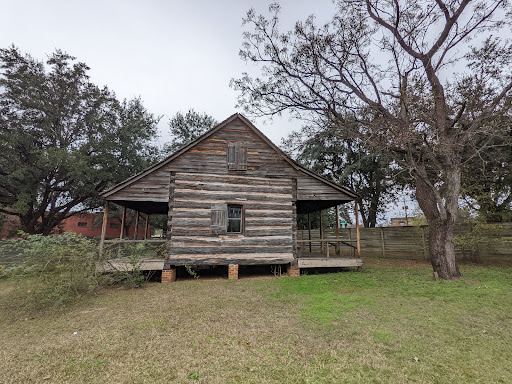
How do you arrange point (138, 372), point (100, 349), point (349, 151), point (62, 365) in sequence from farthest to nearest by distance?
point (349, 151) → point (100, 349) → point (62, 365) → point (138, 372)

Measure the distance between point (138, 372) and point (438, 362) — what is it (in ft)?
14.4

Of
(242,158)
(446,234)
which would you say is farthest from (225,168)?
(446,234)

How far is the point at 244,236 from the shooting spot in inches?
430

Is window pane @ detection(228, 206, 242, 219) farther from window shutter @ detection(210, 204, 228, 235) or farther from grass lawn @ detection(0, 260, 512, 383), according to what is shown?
grass lawn @ detection(0, 260, 512, 383)

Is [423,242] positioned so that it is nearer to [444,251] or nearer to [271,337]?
[444,251]

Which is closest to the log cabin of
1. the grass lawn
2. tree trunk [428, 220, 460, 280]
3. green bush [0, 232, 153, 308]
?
the grass lawn

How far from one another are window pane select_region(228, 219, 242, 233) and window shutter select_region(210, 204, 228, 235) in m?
0.43

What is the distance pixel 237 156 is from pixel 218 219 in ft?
9.87

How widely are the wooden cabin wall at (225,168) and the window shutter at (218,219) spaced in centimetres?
158

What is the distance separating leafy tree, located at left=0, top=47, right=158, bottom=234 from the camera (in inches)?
653

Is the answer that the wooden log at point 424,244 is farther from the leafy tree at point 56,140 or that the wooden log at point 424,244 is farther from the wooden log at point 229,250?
the leafy tree at point 56,140

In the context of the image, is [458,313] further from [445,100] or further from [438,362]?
[445,100]

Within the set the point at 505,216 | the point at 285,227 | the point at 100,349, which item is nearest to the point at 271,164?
the point at 285,227

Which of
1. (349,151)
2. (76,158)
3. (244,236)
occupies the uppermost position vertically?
(349,151)
